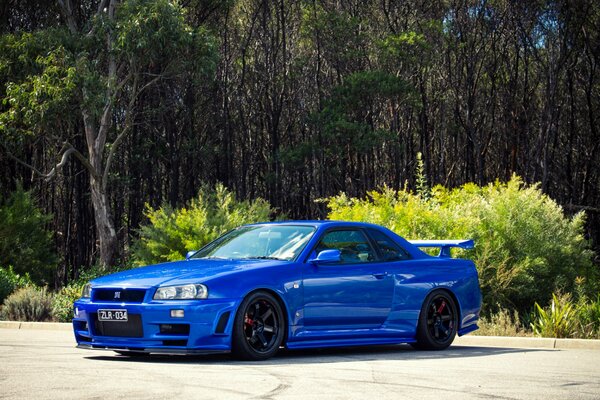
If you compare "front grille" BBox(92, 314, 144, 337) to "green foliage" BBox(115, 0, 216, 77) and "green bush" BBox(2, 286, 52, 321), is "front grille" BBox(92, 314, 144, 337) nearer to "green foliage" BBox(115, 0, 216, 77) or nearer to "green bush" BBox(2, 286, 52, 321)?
"green bush" BBox(2, 286, 52, 321)

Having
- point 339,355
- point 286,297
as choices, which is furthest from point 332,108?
point 286,297

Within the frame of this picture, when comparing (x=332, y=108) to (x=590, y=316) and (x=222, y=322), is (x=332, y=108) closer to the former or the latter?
(x=590, y=316)

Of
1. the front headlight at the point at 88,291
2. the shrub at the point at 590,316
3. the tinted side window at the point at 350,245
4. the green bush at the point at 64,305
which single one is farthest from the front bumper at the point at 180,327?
the green bush at the point at 64,305

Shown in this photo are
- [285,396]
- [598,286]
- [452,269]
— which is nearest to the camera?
[285,396]

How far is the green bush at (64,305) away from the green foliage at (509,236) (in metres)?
5.87

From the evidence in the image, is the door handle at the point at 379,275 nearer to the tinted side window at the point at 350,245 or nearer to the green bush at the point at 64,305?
the tinted side window at the point at 350,245

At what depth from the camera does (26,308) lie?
20.0 metres

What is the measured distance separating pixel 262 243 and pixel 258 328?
1.46m

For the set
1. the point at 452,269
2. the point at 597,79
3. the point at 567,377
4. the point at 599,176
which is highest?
the point at 597,79

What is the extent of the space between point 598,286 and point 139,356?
36.1 ft

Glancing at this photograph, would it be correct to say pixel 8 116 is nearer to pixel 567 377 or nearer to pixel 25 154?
pixel 25 154

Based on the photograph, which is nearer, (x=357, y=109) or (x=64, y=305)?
(x=64, y=305)

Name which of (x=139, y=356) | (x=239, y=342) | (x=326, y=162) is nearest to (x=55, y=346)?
(x=139, y=356)

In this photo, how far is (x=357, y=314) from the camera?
40.3 ft
